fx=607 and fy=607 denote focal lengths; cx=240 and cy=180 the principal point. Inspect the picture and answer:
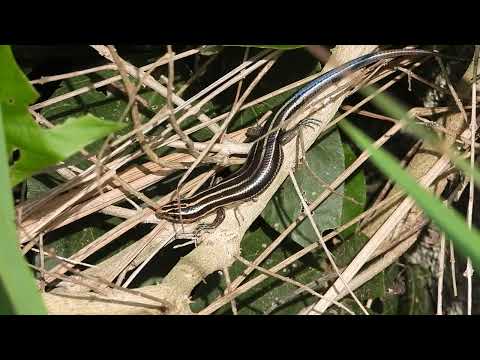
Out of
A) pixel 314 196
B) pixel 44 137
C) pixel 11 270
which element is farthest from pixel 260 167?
pixel 11 270

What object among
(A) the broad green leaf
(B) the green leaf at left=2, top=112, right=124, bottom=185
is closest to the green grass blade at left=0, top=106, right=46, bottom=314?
(A) the broad green leaf

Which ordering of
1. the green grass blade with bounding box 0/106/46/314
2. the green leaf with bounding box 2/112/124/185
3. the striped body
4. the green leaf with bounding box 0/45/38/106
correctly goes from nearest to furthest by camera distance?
the green grass blade with bounding box 0/106/46/314
the green leaf with bounding box 2/112/124/185
the green leaf with bounding box 0/45/38/106
the striped body

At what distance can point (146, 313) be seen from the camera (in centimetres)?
146

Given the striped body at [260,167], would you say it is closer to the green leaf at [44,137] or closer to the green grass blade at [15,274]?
the green leaf at [44,137]

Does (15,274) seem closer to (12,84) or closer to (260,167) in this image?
(12,84)

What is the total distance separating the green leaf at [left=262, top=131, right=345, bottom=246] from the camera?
176 cm

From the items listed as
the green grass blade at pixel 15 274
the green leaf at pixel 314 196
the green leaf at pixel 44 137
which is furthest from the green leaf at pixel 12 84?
the green leaf at pixel 314 196

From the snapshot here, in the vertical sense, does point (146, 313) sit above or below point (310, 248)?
below

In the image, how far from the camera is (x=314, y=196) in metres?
1.79

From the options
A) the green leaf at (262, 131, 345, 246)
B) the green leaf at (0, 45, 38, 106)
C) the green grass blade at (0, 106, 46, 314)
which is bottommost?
the green grass blade at (0, 106, 46, 314)

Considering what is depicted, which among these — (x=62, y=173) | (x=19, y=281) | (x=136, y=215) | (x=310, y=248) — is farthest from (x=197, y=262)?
(x=19, y=281)

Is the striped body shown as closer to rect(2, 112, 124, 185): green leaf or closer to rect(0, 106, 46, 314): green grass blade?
rect(2, 112, 124, 185): green leaf

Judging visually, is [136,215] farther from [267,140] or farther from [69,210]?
[267,140]
